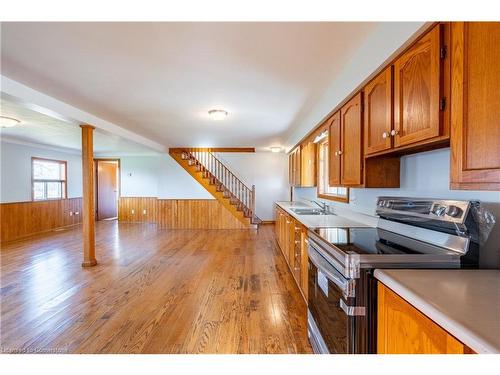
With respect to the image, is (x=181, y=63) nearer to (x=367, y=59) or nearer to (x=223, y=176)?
(x=367, y=59)

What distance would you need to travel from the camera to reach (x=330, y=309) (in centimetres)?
154

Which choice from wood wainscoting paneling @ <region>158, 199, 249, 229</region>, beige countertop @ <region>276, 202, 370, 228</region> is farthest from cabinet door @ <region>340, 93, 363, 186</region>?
wood wainscoting paneling @ <region>158, 199, 249, 229</region>

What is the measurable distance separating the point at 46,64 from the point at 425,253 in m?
3.29

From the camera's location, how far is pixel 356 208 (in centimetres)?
281

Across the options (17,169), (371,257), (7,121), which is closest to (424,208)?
(371,257)

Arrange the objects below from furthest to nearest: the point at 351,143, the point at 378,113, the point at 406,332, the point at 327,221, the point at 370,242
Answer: the point at 327,221
the point at 351,143
the point at 378,113
the point at 370,242
the point at 406,332

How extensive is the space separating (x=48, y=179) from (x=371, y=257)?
8.54m

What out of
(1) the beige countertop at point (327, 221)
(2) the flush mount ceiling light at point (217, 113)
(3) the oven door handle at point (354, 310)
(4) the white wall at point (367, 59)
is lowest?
(3) the oven door handle at point (354, 310)

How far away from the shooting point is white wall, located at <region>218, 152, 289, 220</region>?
788 centimetres

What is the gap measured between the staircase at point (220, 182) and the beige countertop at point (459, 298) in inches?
236

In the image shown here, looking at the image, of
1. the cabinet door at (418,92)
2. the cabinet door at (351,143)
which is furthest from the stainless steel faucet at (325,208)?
the cabinet door at (418,92)

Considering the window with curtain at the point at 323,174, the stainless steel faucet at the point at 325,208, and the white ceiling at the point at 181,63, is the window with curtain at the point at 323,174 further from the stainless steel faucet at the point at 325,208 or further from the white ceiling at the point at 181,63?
the white ceiling at the point at 181,63

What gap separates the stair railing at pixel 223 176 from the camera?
775cm
